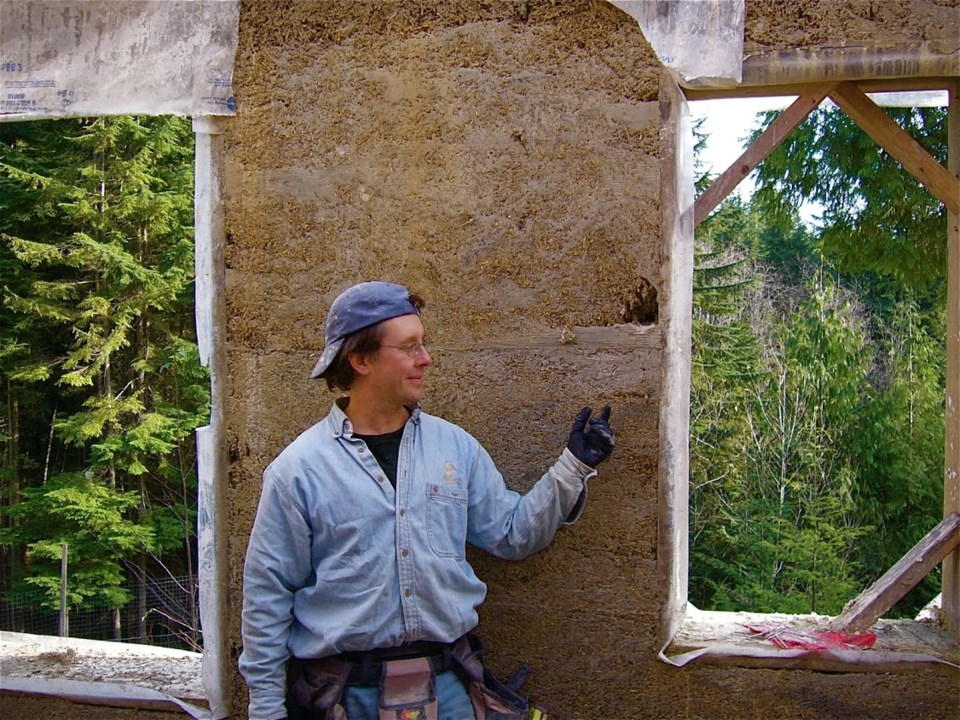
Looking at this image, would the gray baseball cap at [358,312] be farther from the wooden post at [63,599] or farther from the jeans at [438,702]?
the wooden post at [63,599]

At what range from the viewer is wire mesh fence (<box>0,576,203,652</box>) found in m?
11.2

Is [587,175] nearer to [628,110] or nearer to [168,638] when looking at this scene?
[628,110]

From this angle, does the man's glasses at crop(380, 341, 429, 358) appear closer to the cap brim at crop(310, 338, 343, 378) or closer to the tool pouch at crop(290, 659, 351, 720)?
the cap brim at crop(310, 338, 343, 378)

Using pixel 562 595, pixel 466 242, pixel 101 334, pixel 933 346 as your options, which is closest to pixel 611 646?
pixel 562 595

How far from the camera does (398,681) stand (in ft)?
6.57

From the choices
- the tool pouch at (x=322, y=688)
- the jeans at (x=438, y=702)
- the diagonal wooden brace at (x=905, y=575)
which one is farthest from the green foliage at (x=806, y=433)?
the tool pouch at (x=322, y=688)

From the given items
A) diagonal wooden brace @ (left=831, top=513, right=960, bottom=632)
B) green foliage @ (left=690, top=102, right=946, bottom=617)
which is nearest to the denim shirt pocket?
diagonal wooden brace @ (left=831, top=513, right=960, bottom=632)

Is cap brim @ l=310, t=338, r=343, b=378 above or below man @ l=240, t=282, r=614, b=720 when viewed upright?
above

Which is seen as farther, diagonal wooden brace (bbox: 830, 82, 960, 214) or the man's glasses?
diagonal wooden brace (bbox: 830, 82, 960, 214)

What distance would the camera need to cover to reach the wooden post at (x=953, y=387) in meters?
2.61

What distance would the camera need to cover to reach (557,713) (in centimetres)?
256

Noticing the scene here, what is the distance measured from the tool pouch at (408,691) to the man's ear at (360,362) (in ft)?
2.34

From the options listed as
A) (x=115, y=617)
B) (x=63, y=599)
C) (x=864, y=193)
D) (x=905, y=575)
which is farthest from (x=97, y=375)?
(x=905, y=575)

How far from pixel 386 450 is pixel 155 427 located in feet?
33.5
